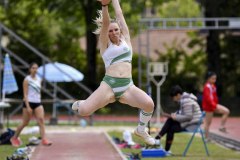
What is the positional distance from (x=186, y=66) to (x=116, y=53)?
3279 centimetres

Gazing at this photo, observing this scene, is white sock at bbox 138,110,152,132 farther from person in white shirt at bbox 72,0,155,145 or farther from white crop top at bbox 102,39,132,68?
white crop top at bbox 102,39,132,68

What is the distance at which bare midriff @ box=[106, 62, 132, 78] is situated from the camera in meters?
10.5

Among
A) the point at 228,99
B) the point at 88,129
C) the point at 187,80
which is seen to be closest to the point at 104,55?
the point at 88,129

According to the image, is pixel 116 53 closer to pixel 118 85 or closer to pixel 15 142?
pixel 118 85

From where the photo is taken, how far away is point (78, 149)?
1631 centimetres

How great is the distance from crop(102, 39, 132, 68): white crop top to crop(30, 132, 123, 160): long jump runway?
139 inches

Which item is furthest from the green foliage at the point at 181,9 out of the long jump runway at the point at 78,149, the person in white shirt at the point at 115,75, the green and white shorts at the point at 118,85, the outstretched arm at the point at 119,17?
the green and white shorts at the point at 118,85

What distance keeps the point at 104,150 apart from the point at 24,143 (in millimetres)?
2613

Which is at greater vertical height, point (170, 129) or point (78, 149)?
point (170, 129)

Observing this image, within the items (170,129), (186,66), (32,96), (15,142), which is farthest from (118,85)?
(186,66)

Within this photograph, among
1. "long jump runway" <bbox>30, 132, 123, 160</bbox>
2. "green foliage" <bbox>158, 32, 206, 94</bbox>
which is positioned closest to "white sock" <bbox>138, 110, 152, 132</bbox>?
"long jump runway" <bbox>30, 132, 123, 160</bbox>

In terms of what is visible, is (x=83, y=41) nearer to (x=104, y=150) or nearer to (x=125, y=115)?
(x=125, y=115)

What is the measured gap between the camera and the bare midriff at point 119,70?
34.6 ft

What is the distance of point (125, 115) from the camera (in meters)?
37.2
